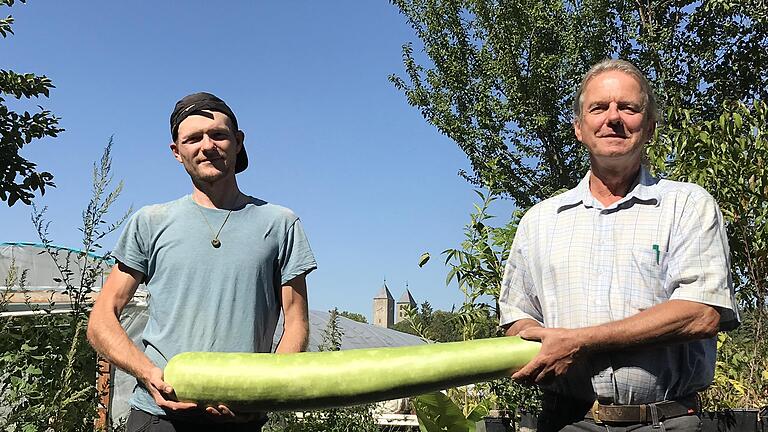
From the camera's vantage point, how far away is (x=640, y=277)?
86.0 inches

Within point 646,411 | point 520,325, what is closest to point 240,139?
point 520,325

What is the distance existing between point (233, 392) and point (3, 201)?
→ 246 inches

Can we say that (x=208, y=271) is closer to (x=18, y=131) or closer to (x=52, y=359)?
(x=52, y=359)

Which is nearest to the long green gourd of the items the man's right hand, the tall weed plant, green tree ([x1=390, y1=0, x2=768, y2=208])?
the man's right hand

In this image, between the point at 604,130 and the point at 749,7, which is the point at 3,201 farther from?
the point at 749,7

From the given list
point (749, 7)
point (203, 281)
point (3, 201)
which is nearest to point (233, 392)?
point (203, 281)

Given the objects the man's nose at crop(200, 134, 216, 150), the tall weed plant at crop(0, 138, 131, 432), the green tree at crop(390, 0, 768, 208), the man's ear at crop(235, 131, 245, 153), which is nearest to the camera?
the man's nose at crop(200, 134, 216, 150)

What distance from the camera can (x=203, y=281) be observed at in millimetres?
2461

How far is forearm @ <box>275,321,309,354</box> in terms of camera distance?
2.56 metres

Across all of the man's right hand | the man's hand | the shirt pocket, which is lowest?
the man's right hand

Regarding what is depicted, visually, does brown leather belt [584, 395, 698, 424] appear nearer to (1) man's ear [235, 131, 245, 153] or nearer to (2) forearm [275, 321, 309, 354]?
(2) forearm [275, 321, 309, 354]

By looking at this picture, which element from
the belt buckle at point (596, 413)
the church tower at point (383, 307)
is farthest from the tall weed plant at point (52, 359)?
the church tower at point (383, 307)

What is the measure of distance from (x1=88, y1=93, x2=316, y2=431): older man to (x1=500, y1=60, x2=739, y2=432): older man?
2.92 feet

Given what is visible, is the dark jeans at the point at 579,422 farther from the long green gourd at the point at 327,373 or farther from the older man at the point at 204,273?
the older man at the point at 204,273
